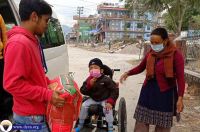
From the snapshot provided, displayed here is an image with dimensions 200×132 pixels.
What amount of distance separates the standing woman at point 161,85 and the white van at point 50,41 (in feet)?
6.19

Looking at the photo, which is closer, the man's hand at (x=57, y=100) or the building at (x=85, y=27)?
the man's hand at (x=57, y=100)

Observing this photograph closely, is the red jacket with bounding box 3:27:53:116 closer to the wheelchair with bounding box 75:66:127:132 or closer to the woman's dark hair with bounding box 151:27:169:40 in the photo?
the woman's dark hair with bounding box 151:27:169:40

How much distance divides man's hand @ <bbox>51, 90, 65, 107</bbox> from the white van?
2.88 metres

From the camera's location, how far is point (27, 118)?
2.94m

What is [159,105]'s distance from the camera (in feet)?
16.0

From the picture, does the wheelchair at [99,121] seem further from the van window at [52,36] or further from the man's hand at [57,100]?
the man's hand at [57,100]

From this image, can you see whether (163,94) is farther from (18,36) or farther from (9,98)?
(18,36)

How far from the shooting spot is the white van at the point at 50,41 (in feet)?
18.3

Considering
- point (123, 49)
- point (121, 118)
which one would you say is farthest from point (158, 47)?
point (123, 49)

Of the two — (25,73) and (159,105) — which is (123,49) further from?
(25,73)

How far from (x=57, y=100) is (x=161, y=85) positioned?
2295 millimetres

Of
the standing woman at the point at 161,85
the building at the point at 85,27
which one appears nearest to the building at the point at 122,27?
the building at the point at 85,27

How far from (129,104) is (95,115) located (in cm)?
398

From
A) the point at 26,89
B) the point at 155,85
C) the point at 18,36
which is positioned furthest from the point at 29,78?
the point at 155,85
